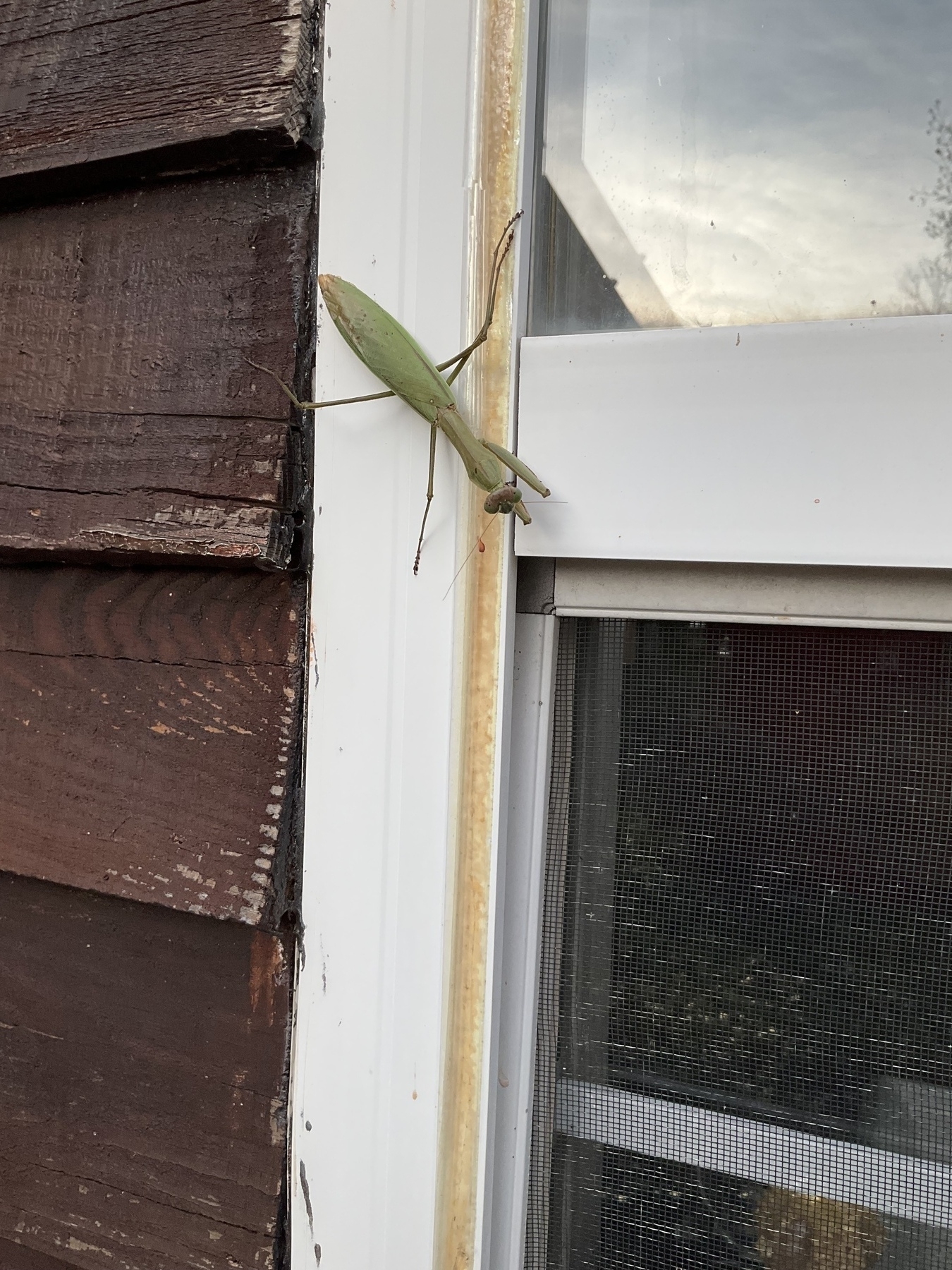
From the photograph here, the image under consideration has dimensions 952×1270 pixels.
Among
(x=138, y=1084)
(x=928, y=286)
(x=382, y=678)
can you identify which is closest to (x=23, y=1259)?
(x=138, y=1084)

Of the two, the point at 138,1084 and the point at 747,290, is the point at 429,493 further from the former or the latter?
the point at 138,1084

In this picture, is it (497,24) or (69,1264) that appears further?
(69,1264)

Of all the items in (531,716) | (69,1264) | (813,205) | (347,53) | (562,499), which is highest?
(347,53)

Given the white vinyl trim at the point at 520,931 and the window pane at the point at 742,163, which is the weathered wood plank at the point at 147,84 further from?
the white vinyl trim at the point at 520,931

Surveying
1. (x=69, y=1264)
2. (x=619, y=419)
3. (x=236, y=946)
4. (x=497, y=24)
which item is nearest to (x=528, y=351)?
(x=619, y=419)

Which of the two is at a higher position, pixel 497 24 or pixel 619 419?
pixel 497 24

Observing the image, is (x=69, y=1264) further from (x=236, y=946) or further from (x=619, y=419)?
(x=619, y=419)
